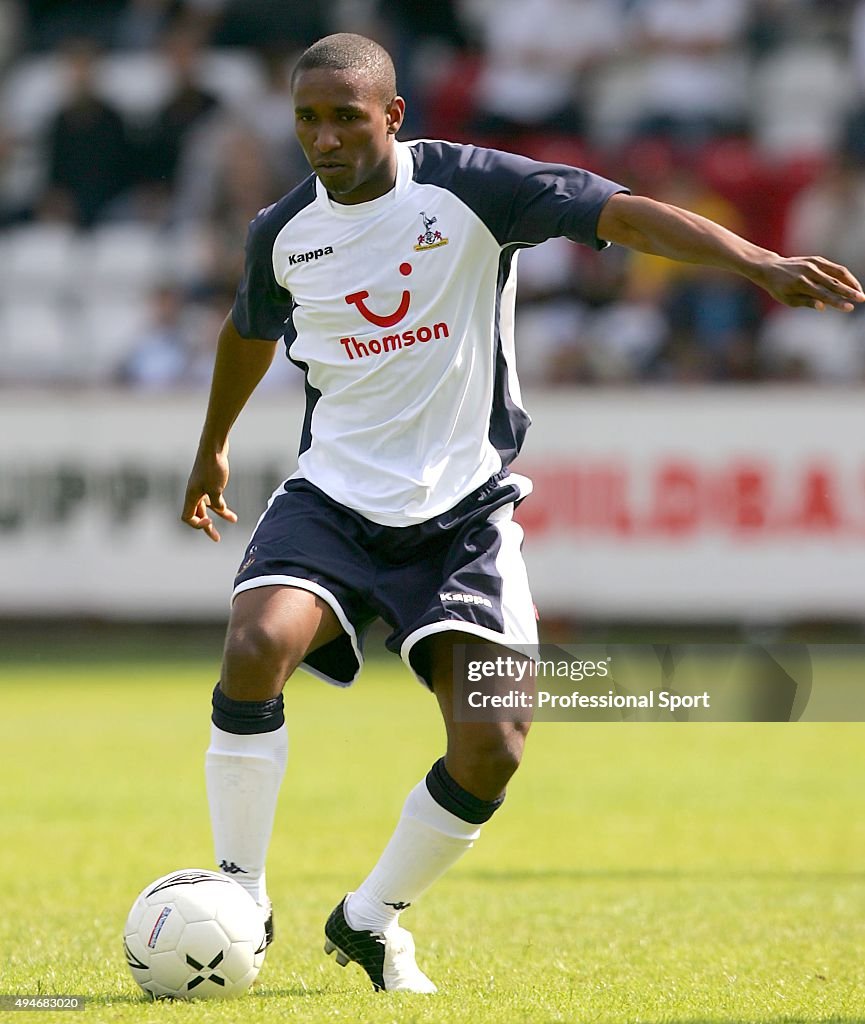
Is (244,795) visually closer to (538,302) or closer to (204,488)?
(204,488)

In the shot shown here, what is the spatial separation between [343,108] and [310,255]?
48 centimetres

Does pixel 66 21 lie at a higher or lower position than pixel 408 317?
lower

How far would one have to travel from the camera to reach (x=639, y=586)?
1388 centimetres

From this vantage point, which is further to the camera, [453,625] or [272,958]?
[272,958]

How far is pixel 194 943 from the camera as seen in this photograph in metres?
4.38

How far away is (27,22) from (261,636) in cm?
1668

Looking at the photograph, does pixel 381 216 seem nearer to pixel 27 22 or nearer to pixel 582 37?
pixel 582 37

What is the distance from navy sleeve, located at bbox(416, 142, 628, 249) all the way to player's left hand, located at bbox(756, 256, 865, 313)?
2.04 ft

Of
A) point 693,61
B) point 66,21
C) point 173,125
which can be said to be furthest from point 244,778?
point 66,21

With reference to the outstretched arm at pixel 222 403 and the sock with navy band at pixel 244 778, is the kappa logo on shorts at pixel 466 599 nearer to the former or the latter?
the sock with navy band at pixel 244 778

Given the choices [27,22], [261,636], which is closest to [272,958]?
[261,636]

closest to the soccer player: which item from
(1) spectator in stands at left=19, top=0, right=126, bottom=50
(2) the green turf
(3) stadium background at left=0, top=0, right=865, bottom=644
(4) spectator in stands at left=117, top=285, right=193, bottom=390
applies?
(2) the green turf

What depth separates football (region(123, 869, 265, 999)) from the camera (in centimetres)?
439

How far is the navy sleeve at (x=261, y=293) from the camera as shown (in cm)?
498
